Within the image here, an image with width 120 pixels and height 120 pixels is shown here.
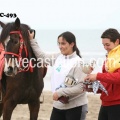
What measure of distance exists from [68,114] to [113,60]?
85cm

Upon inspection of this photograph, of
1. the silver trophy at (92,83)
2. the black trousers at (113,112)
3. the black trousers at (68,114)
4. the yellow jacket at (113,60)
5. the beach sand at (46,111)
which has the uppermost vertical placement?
the yellow jacket at (113,60)

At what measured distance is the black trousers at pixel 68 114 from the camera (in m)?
3.89

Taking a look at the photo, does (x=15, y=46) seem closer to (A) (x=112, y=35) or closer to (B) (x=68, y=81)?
(B) (x=68, y=81)

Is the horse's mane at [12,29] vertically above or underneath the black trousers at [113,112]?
above

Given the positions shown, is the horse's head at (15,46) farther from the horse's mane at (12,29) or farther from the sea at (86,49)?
the sea at (86,49)

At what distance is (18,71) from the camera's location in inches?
179

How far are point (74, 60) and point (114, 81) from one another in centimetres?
60

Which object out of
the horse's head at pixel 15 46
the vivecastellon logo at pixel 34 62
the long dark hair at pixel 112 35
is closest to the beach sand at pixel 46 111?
the vivecastellon logo at pixel 34 62

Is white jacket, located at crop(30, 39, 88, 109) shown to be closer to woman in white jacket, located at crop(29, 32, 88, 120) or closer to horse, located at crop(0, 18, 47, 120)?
woman in white jacket, located at crop(29, 32, 88, 120)

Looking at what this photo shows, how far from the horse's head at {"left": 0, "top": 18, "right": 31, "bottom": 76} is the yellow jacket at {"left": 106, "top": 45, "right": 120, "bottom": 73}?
1.25 metres

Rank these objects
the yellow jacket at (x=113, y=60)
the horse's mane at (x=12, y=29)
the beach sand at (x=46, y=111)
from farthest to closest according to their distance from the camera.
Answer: the beach sand at (x=46, y=111), the horse's mane at (x=12, y=29), the yellow jacket at (x=113, y=60)

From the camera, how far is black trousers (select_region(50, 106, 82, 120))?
3.89 metres

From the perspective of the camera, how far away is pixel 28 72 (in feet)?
15.8

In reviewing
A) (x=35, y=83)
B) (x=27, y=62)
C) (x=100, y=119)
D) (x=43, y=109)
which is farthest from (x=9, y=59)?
(x=43, y=109)
